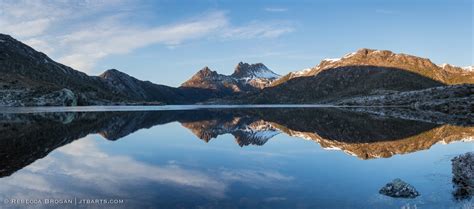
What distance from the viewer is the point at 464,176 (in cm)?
2503

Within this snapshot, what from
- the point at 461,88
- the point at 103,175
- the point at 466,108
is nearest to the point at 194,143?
the point at 103,175

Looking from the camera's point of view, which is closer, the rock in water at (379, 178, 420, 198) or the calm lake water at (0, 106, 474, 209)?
the calm lake water at (0, 106, 474, 209)

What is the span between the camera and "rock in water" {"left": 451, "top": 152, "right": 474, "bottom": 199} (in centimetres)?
2116

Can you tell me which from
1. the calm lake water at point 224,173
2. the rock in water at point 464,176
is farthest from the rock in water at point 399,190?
the rock in water at point 464,176

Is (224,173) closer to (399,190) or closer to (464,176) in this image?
(399,190)

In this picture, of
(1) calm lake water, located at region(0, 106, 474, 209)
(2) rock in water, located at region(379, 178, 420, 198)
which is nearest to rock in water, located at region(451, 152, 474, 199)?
(1) calm lake water, located at region(0, 106, 474, 209)

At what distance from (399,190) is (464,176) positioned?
24.4 ft

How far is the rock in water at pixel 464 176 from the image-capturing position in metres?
21.2

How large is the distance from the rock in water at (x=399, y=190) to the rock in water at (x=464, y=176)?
7.41 ft

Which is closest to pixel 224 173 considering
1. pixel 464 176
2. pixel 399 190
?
pixel 399 190

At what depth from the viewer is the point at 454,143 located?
147ft

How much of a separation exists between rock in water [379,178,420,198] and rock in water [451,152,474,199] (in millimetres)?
2259

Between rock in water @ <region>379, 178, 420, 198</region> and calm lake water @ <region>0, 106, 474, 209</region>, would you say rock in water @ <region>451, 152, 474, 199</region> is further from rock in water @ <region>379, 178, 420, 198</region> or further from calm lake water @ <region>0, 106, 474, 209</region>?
rock in water @ <region>379, 178, 420, 198</region>

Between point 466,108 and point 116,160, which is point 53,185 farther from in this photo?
point 466,108
